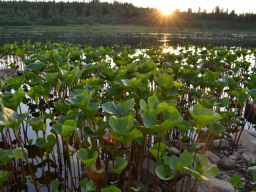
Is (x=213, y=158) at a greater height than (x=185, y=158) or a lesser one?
lesser

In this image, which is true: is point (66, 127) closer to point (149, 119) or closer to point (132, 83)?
point (149, 119)

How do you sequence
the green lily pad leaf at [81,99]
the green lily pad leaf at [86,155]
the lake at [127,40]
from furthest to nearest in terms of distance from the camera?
1. the lake at [127,40]
2. the green lily pad leaf at [81,99]
3. the green lily pad leaf at [86,155]

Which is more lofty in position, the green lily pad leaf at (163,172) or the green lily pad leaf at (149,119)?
the green lily pad leaf at (149,119)

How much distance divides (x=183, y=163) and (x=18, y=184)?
2.24m

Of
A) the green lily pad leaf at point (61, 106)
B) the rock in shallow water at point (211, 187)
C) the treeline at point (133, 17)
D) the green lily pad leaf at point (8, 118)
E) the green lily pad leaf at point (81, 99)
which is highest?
the treeline at point (133, 17)

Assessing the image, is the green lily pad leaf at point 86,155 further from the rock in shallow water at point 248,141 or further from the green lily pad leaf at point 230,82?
the rock in shallow water at point 248,141

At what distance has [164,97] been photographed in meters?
3.15

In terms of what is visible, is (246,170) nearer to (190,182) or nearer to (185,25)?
(190,182)

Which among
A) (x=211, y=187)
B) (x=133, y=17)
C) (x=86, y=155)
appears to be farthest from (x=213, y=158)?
(x=133, y=17)

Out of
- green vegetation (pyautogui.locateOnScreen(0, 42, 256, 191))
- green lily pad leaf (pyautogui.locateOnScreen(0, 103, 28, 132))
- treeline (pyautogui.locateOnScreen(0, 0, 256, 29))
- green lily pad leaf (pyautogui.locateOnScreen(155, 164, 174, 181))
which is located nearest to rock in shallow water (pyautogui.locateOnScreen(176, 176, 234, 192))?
green vegetation (pyautogui.locateOnScreen(0, 42, 256, 191))

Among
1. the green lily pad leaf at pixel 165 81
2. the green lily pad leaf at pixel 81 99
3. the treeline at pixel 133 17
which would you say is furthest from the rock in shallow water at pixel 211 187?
the treeline at pixel 133 17

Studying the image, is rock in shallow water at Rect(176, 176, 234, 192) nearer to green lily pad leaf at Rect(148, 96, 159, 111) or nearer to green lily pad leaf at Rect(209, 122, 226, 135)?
green lily pad leaf at Rect(209, 122, 226, 135)

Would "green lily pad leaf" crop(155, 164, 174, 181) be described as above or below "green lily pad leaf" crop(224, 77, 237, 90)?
below

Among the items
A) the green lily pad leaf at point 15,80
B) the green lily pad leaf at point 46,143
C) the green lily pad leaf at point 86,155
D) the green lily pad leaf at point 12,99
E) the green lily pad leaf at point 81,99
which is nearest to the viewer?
the green lily pad leaf at point 86,155
